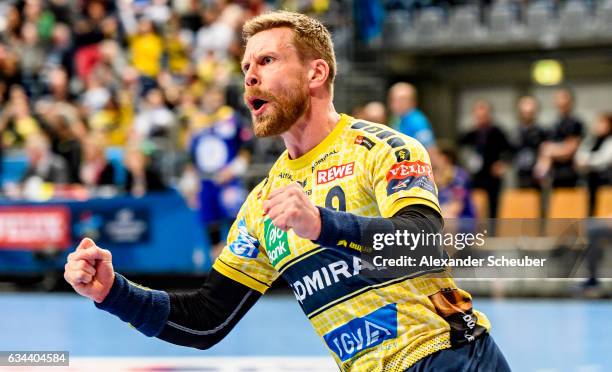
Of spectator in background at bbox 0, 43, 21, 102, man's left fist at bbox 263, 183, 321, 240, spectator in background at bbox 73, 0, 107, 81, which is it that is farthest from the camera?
spectator in background at bbox 73, 0, 107, 81

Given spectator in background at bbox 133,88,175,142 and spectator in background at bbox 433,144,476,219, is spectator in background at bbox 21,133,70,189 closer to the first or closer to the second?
spectator in background at bbox 133,88,175,142

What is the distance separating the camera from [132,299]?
123 inches

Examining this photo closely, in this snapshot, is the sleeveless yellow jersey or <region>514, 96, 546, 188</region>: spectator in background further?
<region>514, 96, 546, 188</region>: spectator in background

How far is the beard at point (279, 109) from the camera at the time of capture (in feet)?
10.0

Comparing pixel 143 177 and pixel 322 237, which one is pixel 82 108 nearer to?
pixel 143 177

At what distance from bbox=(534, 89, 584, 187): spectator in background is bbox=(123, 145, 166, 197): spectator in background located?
4990 millimetres

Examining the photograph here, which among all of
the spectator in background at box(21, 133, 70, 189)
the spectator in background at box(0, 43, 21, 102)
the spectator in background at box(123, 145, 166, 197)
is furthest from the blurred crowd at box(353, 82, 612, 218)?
the spectator in background at box(0, 43, 21, 102)

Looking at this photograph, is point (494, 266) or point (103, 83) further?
point (103, 83)

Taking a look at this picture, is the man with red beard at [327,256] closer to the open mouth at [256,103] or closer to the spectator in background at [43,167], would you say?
the open mouth at [256,103]

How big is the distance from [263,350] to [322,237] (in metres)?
5.58

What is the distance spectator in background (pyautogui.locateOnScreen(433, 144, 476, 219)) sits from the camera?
10766mm

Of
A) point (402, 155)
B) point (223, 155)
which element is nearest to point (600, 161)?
point (223, 155)

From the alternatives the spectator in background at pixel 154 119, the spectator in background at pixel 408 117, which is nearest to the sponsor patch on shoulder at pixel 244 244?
the spectator in background at pixel 408 117

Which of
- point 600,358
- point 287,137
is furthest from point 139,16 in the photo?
point 287,137
